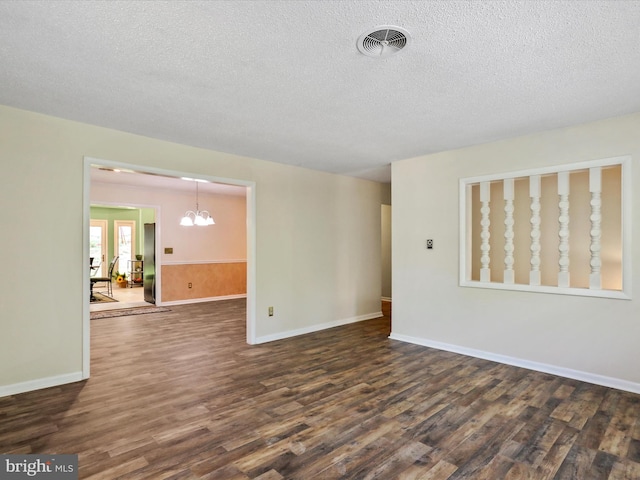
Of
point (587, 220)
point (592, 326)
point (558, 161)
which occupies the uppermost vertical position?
point (558, 161)

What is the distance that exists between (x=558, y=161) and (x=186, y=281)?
23.4 feet

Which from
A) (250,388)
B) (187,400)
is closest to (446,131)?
(250,388)

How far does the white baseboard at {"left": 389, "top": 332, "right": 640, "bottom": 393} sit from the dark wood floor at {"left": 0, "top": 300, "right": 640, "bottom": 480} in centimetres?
10

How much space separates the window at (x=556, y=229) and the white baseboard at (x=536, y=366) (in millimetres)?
746

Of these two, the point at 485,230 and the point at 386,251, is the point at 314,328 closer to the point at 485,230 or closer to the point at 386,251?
the point at 485,230

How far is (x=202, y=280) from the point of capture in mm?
8203

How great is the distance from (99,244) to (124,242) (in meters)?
0.69

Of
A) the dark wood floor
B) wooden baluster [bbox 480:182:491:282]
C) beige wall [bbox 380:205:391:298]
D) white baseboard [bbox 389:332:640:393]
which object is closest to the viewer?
the dark wood floor

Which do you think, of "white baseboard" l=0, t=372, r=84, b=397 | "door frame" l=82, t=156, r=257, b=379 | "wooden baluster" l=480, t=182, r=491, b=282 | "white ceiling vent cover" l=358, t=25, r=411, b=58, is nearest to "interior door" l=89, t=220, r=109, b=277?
"door frame" l=82, t=156, r=257, b=379

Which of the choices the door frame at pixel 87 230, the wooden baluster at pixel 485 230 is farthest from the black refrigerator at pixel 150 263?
the wooden baluster at pixel 485 230

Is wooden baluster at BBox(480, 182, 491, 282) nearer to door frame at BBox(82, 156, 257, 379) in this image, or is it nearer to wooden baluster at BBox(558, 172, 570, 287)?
wooden baluster at BBox(558, 172, 570, 287)

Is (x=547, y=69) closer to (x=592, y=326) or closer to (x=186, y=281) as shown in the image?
(x=592, y=326)

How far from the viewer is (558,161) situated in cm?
352

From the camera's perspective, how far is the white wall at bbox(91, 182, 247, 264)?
7125 millimetres
